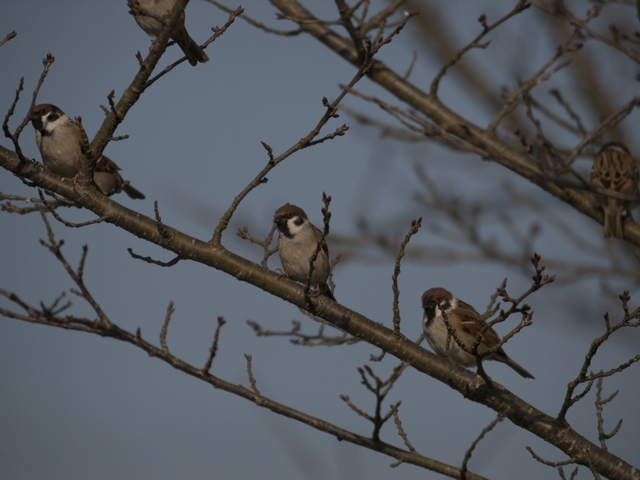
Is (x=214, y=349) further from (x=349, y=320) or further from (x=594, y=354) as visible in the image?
(x=594, y=354)

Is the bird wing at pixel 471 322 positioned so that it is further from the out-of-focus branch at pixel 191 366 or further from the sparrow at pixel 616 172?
the out-of-focus branch at pixel 191 366

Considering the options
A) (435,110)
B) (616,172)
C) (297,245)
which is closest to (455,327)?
(297,245)

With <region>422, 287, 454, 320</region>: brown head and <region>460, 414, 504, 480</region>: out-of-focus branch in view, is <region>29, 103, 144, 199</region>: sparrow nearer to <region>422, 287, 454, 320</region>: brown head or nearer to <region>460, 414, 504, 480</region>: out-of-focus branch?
<region>422, 287, 454, 320</region>: brown head

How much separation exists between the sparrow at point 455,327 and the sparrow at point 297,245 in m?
0.79

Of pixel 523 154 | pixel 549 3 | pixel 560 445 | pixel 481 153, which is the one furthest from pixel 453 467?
pixel 523 154

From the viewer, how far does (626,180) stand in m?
4.64

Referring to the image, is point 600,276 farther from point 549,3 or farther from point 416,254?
point 549,3

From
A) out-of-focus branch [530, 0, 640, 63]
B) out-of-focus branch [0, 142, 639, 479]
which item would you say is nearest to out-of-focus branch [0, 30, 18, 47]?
out-of-focus branch [0, 142, 639, 479]

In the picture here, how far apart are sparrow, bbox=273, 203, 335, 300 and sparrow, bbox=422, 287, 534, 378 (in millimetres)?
787

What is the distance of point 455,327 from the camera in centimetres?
448

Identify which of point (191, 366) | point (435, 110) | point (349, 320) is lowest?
point (191, 366)

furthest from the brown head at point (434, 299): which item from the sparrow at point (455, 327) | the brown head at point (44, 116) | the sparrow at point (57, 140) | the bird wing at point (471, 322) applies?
the brown head at point (44, 116)

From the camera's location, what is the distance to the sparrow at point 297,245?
3.78 metres

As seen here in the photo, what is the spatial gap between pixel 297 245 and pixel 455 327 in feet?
4.85
